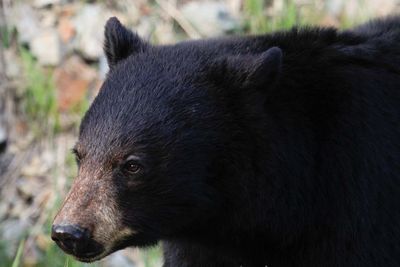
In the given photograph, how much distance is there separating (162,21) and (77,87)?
1.07 meters

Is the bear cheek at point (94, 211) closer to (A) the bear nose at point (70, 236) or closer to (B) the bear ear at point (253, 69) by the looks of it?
(A) the bear nose at point (70, 236)

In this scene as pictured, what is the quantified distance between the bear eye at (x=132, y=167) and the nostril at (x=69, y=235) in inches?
13.8

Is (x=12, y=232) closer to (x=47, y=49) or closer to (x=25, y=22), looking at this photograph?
(x=47, y=49)

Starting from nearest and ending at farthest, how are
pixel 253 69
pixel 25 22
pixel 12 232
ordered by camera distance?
pixel 253 69, pixel 12 232, pixel 25 22

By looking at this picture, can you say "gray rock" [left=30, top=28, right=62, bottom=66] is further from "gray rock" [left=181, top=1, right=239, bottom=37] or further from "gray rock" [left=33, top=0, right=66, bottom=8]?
"gray rock" [left=181, top=1, right=239, bottom=37]

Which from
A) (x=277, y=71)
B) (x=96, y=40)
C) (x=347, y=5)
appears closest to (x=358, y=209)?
(x=277, y=71)

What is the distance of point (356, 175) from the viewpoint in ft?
14.0

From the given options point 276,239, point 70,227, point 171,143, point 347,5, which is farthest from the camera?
point 347,5

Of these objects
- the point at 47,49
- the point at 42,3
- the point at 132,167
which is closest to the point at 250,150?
the point at 132,167

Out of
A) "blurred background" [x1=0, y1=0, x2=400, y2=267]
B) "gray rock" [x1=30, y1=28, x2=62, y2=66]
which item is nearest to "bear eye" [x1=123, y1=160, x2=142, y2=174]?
"blurred background" [x1=0, y1=0, x2=400, y2=267]

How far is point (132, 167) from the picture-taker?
396 cm

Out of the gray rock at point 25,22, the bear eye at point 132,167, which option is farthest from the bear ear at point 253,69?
the gray rock at point 25,22

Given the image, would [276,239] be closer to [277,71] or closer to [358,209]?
[358,209]

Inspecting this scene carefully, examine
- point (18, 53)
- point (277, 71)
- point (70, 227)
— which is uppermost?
point (277, 71)
